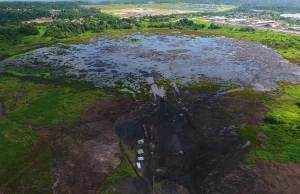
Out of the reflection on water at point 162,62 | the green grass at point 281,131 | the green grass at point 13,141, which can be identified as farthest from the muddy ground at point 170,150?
the reflection on water at point 162,62

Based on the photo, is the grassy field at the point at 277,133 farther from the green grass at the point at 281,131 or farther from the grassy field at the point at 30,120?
the grassy field at the point at 30,120

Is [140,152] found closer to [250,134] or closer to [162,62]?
[250,134]

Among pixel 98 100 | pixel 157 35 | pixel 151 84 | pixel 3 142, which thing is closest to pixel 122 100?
pixel 98 100

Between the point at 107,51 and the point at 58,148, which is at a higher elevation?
the point at 107,51

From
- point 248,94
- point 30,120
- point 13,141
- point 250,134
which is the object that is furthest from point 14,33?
point 250,134

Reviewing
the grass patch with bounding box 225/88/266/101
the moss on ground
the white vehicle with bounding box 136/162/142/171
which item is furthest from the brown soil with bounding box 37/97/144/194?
the grass patch with bounding box 225/88/266/101

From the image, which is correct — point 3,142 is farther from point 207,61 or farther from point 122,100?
point 207,61
